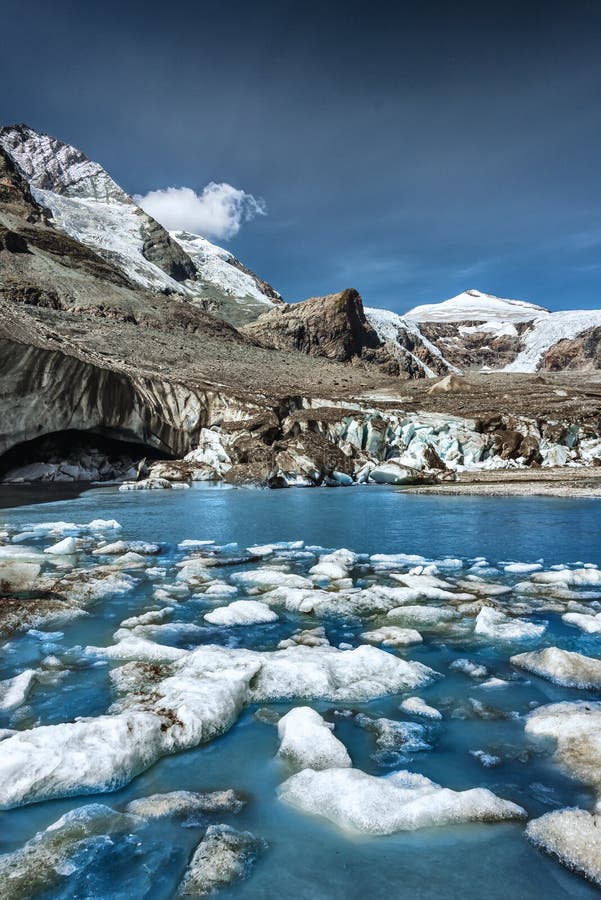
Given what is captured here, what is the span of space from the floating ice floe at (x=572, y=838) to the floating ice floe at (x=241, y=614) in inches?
136

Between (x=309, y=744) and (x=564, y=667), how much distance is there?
2219 millimetres

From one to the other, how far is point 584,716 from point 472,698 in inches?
31.0

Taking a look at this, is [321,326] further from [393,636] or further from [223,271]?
[393,636]

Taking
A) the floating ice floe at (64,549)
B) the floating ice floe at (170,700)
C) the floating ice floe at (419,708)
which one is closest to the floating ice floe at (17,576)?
the floating ice floe at (64,549)

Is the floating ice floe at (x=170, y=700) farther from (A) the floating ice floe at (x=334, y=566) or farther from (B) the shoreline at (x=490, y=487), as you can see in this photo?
(B) the shoreline at (x=490, y=487)

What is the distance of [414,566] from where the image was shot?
8.39 m

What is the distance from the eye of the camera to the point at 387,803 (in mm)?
2586


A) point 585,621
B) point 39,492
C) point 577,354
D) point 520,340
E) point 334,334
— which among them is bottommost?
point 39,492

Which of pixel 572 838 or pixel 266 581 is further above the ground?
pixel 572 838

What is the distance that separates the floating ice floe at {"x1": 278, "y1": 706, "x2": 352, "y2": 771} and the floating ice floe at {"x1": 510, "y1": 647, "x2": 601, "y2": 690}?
1873 mm

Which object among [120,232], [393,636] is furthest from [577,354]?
[393,636]

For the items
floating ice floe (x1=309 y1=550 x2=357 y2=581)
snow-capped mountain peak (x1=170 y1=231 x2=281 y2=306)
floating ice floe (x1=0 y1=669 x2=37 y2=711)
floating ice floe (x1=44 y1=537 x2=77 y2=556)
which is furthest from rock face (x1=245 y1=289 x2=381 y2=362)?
floating ice floe (x1=0 y1=669 x2=37 y2=711)

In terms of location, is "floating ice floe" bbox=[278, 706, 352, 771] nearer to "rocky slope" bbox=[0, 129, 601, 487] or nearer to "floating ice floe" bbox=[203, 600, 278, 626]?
"floating ice floe" bbox=[203, 600, 278, 626]

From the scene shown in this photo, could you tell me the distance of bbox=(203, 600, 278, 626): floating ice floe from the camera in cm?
551
